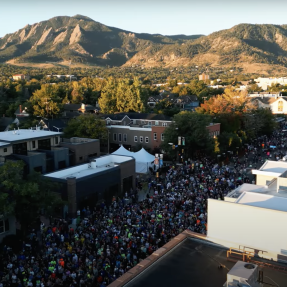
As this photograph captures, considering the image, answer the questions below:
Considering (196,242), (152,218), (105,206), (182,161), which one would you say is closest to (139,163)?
(182,161)

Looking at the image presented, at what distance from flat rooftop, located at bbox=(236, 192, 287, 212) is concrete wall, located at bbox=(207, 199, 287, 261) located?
4.44 feet

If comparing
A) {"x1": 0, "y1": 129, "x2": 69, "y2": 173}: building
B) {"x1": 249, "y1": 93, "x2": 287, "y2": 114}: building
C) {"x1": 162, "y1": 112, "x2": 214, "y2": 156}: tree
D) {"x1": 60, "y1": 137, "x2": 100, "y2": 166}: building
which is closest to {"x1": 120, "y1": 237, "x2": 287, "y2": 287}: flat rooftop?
{"x1": 0, "y1": 129, "x2": 69, "y2": 173}: building

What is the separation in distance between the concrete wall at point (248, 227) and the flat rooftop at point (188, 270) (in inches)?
31.4

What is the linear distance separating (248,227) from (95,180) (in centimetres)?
1518

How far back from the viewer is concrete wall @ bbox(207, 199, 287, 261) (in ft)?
38.3

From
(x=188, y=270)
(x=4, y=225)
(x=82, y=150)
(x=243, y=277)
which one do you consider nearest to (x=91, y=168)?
(x=82, y=150)

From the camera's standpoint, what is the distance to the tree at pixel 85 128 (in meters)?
45.2

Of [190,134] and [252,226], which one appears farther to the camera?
[190,134]

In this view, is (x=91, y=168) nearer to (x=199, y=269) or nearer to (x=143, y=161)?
(x=143, y=161)

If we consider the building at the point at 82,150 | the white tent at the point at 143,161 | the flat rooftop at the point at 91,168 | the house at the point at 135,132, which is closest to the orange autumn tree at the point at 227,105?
the house at the point at 135,132

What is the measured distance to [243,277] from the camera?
8625 mm

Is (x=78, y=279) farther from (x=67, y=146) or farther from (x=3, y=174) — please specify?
(x=67, y=146)

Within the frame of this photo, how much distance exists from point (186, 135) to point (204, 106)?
1616 centimetres

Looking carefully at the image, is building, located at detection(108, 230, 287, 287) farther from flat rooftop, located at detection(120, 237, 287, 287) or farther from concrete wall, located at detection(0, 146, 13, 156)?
concrete wall, located at detection(0, 146, 13, 156)
